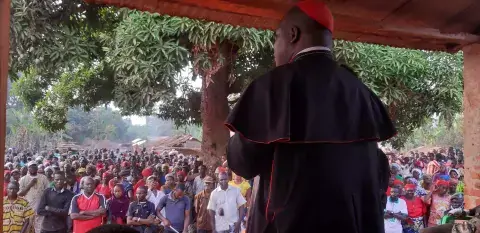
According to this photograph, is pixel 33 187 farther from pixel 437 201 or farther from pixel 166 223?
pixel 437 201

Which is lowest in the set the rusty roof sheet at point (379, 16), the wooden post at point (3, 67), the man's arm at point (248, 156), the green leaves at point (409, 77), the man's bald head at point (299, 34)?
the man's arm at point (248, 156)

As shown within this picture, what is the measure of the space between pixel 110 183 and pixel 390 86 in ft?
20.8

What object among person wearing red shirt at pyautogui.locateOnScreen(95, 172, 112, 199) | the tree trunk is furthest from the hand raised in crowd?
the tree trunk

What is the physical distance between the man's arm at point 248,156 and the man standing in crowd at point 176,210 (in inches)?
245

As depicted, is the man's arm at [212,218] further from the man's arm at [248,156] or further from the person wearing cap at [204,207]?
the man's arm at [248,156]

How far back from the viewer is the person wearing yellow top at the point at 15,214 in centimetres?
683

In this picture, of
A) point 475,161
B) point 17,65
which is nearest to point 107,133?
point 17,65

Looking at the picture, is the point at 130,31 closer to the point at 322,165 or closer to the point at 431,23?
the point at 431,23

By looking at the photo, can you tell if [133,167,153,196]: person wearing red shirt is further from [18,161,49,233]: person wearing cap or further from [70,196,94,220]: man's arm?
[70,196,94,220]: man's arm

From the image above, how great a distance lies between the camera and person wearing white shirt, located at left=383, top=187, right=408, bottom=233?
7703mm

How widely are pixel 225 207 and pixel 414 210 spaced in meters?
3.22

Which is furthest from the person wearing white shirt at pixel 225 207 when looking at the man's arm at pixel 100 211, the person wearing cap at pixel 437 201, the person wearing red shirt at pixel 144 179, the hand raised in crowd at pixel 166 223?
the person wearing cap at pixel 437 201

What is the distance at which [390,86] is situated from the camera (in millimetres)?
11203

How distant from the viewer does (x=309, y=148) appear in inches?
71.2
